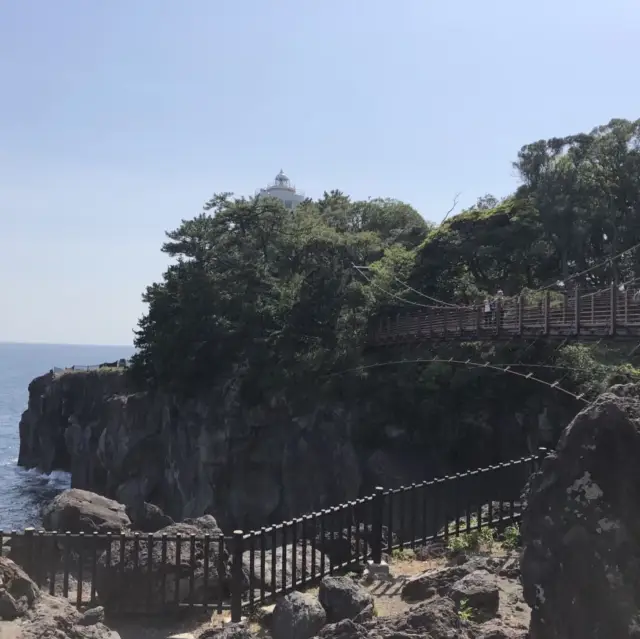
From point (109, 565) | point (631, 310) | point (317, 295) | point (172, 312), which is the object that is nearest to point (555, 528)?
point (109, 565)

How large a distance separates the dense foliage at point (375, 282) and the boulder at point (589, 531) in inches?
855

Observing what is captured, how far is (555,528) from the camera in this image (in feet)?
15.2

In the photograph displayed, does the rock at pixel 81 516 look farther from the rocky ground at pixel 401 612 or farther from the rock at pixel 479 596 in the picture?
the rock at pixel 479 596

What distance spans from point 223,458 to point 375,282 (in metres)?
11.1

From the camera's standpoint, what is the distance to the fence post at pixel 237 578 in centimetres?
797

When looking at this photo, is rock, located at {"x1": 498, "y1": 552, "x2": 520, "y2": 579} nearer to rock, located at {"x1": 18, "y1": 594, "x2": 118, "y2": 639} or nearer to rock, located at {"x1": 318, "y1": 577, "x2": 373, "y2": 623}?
rock, located at {"x1": 318, "y1": 577, "x2": 373, "y2": 623}

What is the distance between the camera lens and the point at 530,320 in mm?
22906

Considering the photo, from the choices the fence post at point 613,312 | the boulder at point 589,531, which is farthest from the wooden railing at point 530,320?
the boulder at point 589,531

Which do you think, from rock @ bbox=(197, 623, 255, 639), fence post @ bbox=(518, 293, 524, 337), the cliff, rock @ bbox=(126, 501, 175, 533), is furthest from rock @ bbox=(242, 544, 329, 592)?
the cliff

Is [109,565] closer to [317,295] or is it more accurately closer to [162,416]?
[317,295]

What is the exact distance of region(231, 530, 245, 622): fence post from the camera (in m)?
7.97

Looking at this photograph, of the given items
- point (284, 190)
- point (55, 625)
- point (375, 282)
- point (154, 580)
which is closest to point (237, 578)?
point (154, 580)

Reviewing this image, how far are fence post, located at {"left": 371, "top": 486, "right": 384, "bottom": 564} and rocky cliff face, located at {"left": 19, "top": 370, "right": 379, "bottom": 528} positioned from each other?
18363mm

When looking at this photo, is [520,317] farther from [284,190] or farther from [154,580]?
[284,190]
